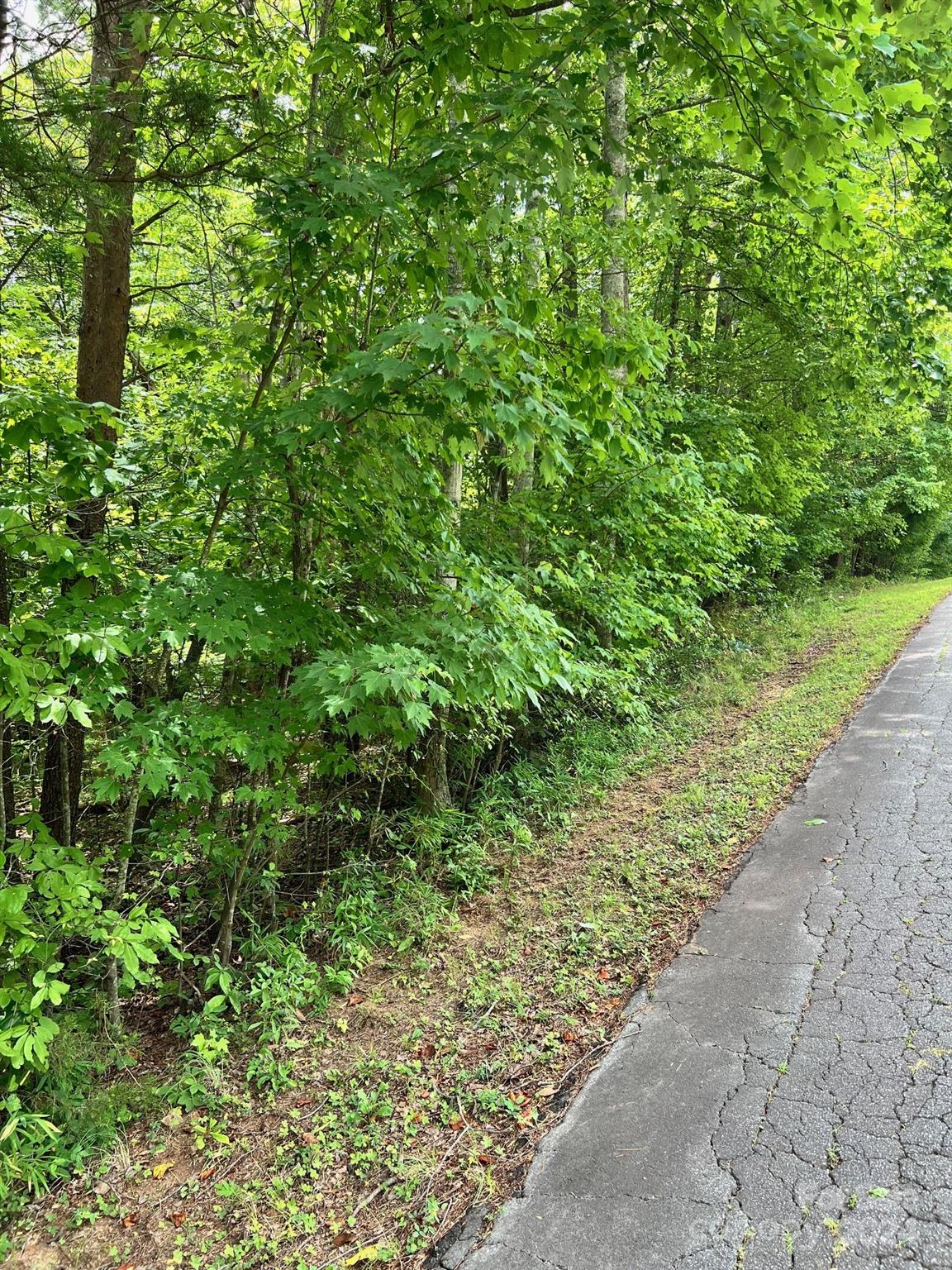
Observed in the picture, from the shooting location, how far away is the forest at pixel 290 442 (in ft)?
8.58

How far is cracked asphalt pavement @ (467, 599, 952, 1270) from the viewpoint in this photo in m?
2.05

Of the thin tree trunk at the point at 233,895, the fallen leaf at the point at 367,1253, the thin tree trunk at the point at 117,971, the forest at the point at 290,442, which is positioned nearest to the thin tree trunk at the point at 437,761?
the forest at the point at 290,442

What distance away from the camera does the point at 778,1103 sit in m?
2.51

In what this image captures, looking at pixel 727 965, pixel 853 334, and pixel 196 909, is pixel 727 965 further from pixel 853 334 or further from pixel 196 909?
pixel 853 334

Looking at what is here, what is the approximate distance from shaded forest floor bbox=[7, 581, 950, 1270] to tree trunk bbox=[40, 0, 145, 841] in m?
1.52

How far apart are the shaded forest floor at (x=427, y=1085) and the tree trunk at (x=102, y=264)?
1519mm

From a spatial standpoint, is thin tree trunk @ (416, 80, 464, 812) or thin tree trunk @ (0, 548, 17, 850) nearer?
thin tree trunk @ (0, 548, 17, 850)

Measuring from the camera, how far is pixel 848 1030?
2.83 m

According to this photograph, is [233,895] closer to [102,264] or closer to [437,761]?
[437,761]

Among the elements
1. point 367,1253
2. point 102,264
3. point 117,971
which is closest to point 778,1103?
point 367,1253

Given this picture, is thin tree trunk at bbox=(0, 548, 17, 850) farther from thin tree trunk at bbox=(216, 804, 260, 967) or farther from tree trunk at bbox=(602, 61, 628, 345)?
tree trunk at bbox=(602, 61, 628, 345)

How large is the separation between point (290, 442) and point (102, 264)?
176cm

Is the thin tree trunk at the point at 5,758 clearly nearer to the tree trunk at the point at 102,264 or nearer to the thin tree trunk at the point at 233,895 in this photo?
the tree trunk at the point at 102,264

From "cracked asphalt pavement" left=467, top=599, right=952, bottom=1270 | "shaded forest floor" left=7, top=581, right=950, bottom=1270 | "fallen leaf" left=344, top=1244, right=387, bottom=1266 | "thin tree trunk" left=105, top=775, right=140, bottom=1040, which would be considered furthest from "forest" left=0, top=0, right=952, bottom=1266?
"cracked asphalt pavement" left=467, top=599, right=952, bottom=1270
